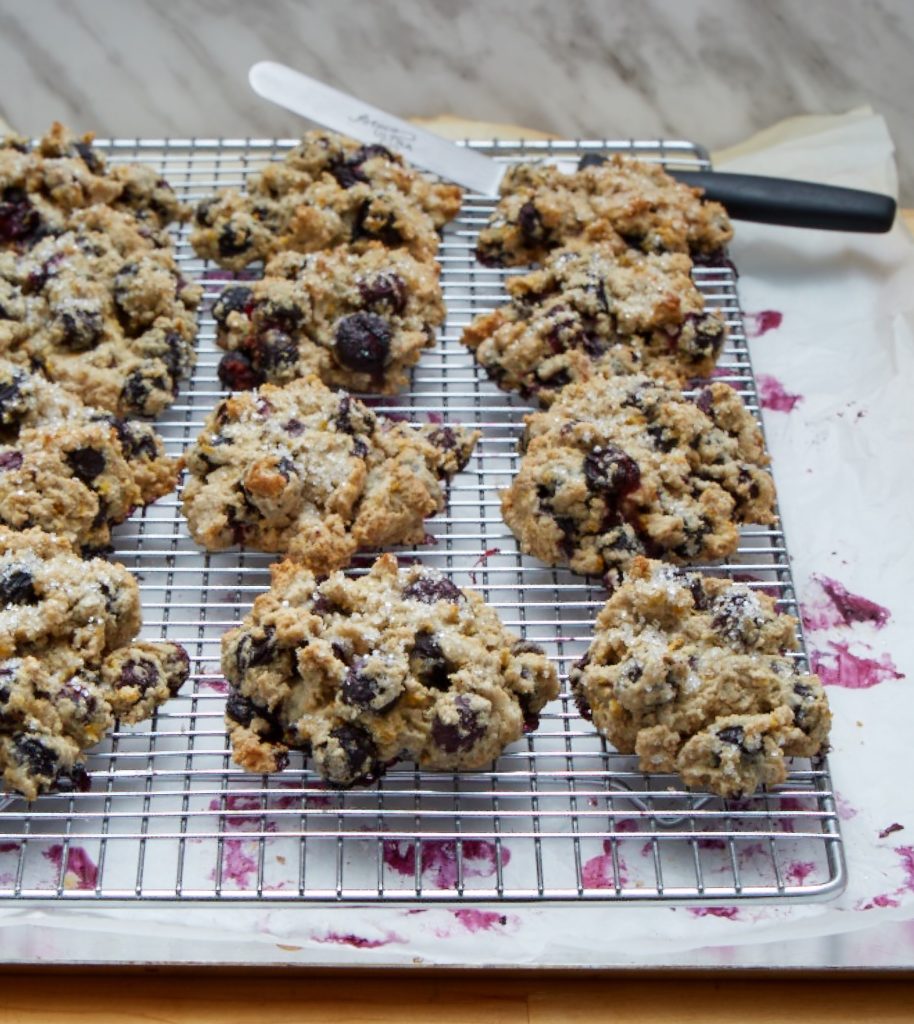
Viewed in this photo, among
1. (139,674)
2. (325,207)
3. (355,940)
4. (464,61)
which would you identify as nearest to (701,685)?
(355,940)

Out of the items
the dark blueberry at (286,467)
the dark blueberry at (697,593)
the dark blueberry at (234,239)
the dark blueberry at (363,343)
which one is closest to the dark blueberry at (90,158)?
the dark blueberry at (234,239)

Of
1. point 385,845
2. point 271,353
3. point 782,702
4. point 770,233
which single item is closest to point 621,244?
point 770,233

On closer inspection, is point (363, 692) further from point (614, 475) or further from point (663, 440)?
point (663, 440)

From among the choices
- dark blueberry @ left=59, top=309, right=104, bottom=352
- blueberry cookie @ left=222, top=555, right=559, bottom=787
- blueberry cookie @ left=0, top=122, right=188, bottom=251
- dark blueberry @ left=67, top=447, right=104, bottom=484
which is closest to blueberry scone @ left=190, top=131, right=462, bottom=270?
blueberry cookie @ left=0, top=122, right=188, bottom=251

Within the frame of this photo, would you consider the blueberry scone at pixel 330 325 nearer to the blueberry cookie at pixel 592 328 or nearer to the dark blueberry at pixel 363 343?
the dark blueberry at pixel 363 343

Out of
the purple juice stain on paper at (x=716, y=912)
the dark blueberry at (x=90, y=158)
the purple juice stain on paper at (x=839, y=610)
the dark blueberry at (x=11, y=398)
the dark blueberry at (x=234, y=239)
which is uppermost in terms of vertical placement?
the dark blueberry at (x=90, y=158)
